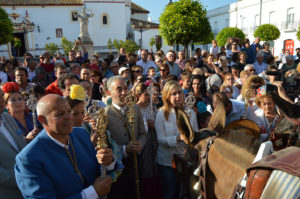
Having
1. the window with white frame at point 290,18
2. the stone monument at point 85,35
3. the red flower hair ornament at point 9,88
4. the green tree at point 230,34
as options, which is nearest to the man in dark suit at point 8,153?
the red flower hair ornament at point 9,88

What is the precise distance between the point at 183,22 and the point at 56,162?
10.9 metres

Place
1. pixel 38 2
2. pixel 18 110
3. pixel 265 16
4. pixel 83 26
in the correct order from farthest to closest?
pixel 38 2
pixel 265 16
pixel 83 26
pixel 18 110

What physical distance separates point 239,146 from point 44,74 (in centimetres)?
677

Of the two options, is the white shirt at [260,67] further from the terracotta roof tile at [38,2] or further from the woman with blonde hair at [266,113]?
the terracotta roof tile at [38,2]

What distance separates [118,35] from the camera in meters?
42.1

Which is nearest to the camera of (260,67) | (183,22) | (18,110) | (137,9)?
(18,110)

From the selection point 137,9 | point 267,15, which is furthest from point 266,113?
point 137,9

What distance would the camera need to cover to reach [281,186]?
1207mm

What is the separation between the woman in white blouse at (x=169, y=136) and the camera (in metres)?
3.36

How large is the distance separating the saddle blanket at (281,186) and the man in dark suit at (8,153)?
2279 mm

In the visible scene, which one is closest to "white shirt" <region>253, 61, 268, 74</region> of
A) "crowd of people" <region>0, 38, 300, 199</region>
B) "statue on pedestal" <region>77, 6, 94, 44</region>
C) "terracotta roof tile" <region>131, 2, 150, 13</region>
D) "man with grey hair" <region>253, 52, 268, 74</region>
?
"man with grey hair" <region>253, 52, 268, 74</region>

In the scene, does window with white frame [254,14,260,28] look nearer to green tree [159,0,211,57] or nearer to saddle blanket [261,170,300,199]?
green tree [159,0,211,57]

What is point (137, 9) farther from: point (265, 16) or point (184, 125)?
point (184, 125)

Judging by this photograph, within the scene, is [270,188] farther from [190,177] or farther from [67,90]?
[67,90]
